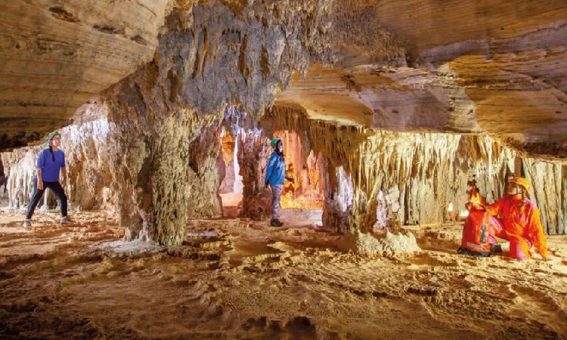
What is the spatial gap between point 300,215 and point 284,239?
3.90 m

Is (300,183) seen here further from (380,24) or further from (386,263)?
(380,24)

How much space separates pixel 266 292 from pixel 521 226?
12.6 ft

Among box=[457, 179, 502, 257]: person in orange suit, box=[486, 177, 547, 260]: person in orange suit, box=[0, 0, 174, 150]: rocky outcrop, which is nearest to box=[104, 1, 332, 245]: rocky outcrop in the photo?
box=[0, 0, 174, 150]: rocky outcrop

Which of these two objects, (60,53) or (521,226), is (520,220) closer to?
(521,226)

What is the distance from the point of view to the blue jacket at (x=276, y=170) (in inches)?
355

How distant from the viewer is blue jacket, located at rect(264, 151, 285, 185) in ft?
29.6

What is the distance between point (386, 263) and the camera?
555 cm

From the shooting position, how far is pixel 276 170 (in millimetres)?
9031

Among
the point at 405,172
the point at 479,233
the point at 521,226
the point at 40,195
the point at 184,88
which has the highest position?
the point at 184,88

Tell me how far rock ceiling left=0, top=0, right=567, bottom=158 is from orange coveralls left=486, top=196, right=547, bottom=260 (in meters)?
1.43

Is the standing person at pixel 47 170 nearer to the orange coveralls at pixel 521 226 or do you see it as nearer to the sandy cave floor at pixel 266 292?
the sandy cave floor at pixel 266 292

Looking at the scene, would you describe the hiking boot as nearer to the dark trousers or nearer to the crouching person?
the crouching person

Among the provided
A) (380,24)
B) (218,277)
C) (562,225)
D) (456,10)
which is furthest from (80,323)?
(562,225)

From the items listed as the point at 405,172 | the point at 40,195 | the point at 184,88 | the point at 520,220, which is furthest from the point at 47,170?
the point at 520,220
